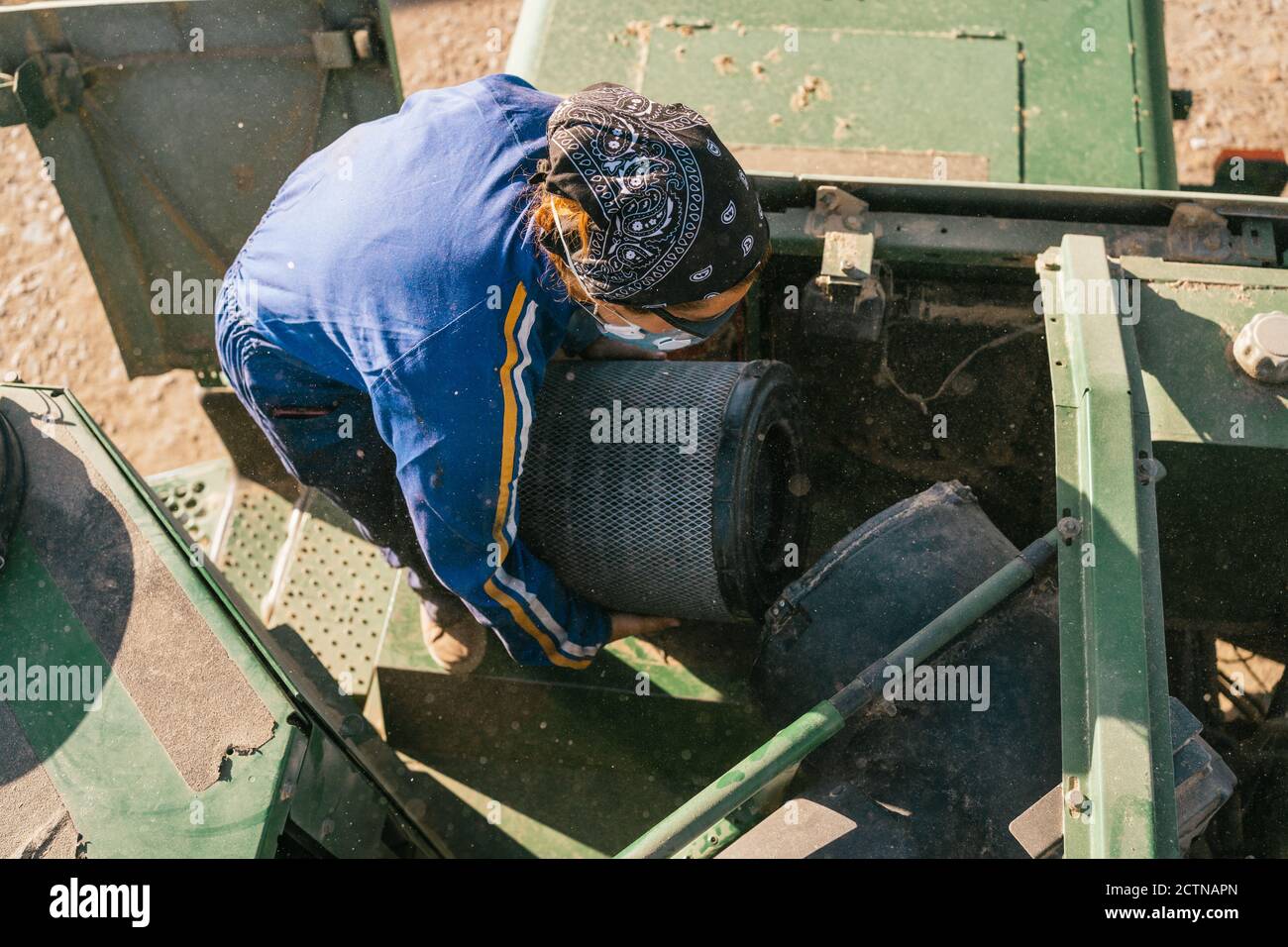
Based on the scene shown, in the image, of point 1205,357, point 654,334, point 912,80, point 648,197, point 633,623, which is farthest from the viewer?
point 912,80

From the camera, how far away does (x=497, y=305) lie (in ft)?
6.61

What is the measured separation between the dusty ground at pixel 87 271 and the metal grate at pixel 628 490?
3.14 m

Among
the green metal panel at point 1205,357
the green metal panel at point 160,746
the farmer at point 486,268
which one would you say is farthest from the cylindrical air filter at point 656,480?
the green metal panel at point 1205,357

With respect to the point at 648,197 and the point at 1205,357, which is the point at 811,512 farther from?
the point at 648,197

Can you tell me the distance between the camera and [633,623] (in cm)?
267

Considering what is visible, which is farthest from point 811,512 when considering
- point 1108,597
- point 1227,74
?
point 1227,74

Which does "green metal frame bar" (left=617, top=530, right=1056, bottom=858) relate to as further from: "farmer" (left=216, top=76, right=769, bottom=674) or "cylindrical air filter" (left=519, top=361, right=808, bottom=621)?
"farmer" (left=216, top=76, right=769, bottom=674)

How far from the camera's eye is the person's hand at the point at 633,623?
2.66m

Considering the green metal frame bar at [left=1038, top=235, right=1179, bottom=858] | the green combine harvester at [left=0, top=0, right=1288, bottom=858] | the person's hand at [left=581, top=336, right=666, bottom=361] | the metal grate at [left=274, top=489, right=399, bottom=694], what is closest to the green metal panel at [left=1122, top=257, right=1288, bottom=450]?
the green combine harvester at [left=0, top=0, right=1288, bottom=858]

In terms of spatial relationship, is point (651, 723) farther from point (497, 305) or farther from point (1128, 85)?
point (1128, 85)

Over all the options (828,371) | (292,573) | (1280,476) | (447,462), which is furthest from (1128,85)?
(292,573)

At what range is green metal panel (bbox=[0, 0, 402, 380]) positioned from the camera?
9.89 ft

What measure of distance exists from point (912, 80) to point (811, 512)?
1185 millimetres

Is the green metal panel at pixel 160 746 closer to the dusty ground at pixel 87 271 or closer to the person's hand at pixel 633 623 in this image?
the person's hand at pixel 633 623
